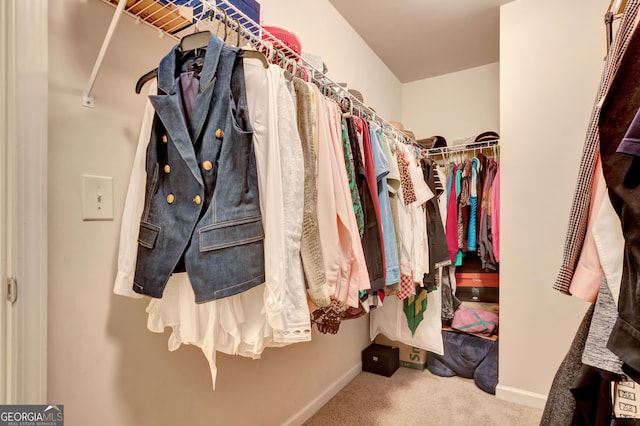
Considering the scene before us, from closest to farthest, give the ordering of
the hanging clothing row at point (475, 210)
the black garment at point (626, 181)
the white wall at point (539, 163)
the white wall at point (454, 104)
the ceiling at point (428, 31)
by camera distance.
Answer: the black garment at point (626, 181)
the white wall at point (539, 163)
the ceiling at point (428, 31)
the hanging clothing row at point (475, 210)
the white wall at point (454, 104)

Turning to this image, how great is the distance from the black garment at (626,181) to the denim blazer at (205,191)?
0.71m

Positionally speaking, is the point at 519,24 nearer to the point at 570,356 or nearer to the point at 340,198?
the point at 340,198

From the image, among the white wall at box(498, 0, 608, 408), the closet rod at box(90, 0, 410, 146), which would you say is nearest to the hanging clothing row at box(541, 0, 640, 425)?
the closet rod at box(90, 0, 410, 146)

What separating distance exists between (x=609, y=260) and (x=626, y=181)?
0.51 ft

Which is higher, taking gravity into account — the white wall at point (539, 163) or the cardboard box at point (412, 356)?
the white wall at point (539, 163)

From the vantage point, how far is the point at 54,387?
838 millimetres

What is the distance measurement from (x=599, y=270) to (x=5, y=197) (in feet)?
4.43

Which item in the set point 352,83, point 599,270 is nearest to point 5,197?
point 599,270

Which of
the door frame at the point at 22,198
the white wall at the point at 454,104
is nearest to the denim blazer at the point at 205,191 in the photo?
the door frame at the point at 22,198

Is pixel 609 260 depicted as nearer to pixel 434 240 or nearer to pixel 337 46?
pixel 434 240

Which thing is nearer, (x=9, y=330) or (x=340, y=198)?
(x=9, y=330)

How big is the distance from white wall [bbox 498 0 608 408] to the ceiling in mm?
244

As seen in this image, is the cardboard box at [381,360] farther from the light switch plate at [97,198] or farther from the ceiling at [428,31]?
the ceiling at [428,31]

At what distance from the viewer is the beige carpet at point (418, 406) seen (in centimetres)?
181
